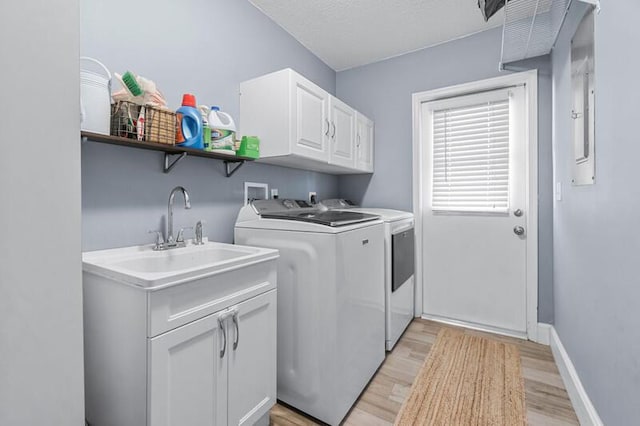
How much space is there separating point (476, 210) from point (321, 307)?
5.99 feet

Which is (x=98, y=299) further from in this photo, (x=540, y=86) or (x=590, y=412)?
(x=540, y=86)

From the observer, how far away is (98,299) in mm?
1080

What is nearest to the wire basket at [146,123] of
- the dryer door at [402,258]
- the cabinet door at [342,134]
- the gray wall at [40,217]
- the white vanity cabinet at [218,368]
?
the gray wall at [40,217]

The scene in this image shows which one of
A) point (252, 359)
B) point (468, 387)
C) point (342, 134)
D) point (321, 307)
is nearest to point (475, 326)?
point (468, 387)

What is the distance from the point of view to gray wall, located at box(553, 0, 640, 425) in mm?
972

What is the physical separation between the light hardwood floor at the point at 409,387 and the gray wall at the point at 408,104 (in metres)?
0.46

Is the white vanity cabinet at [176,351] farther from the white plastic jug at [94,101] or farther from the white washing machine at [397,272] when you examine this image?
the white washing machine at [397,272]

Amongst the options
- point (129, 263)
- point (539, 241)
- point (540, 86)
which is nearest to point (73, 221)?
point (129, 263)

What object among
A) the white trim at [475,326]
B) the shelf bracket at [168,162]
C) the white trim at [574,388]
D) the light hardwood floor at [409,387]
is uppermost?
the shelf bracket at [168,162]

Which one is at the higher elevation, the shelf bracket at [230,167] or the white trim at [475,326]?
the shelf bracket at [230,167]

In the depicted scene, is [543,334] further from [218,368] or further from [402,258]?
[218,368]

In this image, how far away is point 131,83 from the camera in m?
1.23

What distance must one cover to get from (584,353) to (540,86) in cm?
195

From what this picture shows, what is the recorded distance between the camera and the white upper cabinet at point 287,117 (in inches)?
72.6
